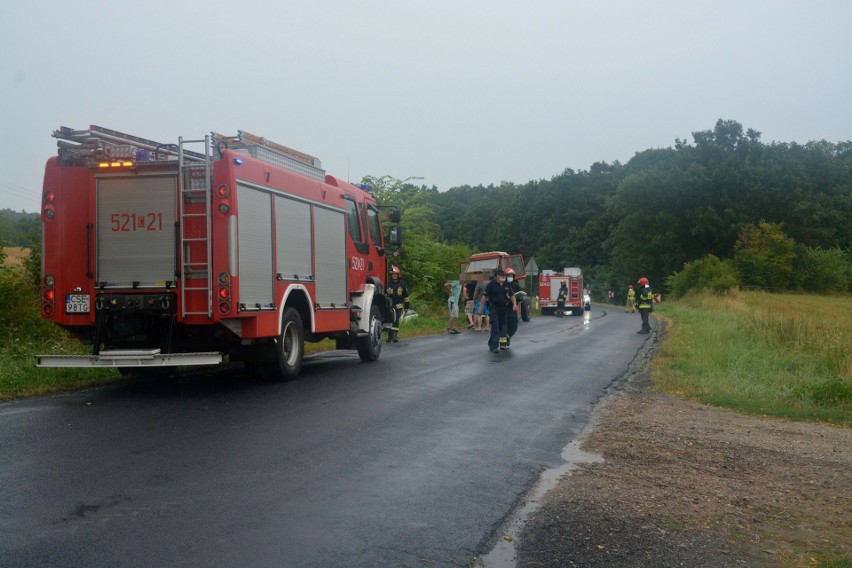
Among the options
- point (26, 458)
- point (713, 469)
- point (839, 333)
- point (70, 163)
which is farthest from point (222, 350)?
point (839, 333)

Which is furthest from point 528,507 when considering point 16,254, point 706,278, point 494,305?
point 706,278

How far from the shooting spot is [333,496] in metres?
5.52

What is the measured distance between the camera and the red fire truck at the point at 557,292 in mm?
44750

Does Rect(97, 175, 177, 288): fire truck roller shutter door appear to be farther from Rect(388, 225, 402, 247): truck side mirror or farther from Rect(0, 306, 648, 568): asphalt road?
Rect(388, 225, 402, 247): truck side mirror

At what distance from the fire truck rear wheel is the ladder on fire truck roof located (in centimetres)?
162

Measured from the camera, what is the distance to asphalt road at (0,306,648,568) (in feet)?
14.6

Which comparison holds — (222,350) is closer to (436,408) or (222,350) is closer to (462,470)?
(436,408)

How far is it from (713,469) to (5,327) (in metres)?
12.1

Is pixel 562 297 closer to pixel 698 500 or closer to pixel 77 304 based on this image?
pixel 77 304

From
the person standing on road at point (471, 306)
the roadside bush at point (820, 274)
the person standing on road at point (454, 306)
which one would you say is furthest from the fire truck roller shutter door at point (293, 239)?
the roadside bush at point (820, 274)

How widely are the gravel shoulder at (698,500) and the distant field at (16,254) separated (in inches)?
447

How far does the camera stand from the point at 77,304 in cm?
1034

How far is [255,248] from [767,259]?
186 feet

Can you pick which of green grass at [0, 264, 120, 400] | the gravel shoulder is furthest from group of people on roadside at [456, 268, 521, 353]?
the gravel shoulder
